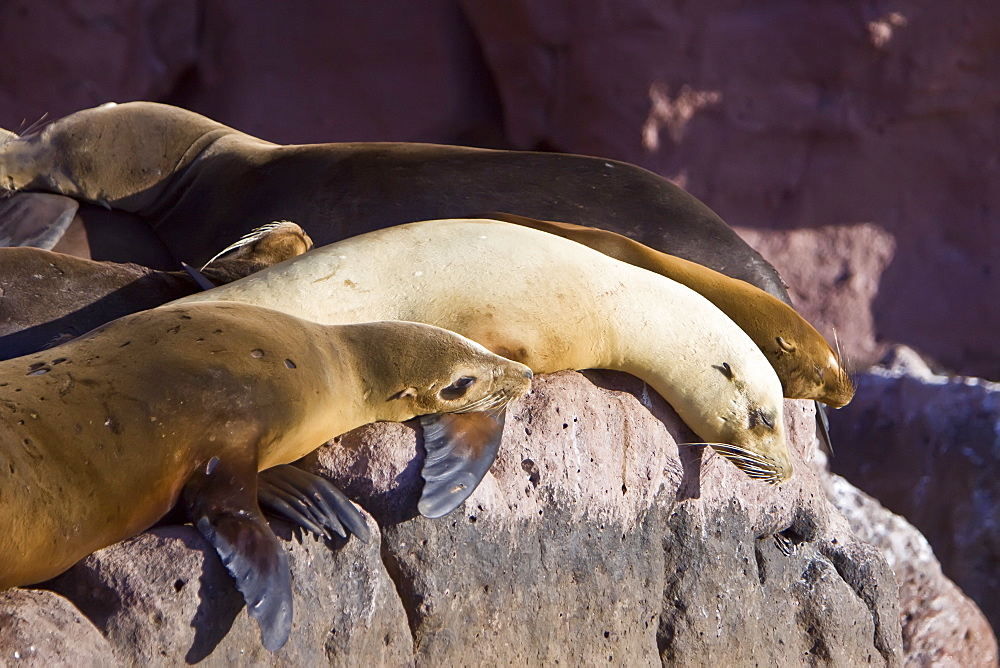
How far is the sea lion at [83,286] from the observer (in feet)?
9.73

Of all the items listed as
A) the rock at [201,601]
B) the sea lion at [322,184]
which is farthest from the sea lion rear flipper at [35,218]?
the rock at [201,601]

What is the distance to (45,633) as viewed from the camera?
178 cm

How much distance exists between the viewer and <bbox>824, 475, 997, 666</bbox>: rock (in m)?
4.34

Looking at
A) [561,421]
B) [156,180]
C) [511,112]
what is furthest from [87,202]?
[511,112]

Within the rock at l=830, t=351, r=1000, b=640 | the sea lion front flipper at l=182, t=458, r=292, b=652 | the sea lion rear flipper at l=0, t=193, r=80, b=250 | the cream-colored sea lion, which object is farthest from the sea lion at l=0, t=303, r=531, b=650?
the rock at l=830, t=351, r=1000, b=640

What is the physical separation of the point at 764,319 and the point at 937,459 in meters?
3.52

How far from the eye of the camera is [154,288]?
3207 mm

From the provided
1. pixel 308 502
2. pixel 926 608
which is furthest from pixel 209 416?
pixel 926 608

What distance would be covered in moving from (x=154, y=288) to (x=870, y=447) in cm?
492

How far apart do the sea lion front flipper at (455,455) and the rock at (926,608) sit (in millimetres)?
2352

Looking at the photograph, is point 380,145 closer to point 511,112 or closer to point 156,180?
point 156,180

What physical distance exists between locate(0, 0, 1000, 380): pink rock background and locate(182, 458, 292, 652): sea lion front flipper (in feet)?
19.5

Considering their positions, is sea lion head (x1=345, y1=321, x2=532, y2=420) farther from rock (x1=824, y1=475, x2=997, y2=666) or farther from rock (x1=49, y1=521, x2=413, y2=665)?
rock (x1=824, y1=475, x2=997, y2=666)

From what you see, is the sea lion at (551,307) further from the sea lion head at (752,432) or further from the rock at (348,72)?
the rock at (348,72)
